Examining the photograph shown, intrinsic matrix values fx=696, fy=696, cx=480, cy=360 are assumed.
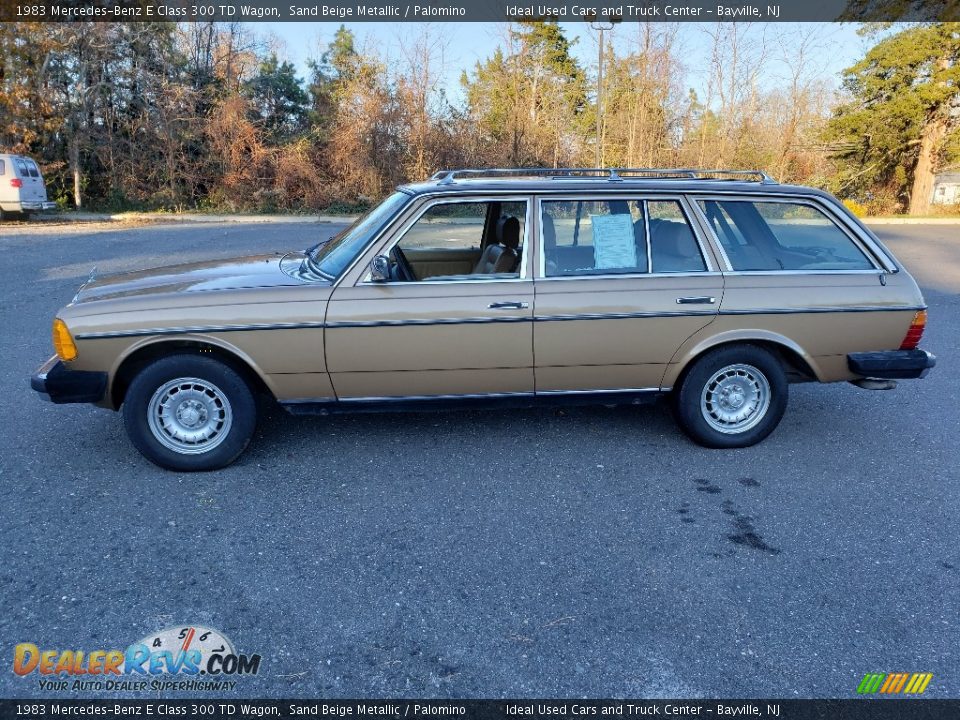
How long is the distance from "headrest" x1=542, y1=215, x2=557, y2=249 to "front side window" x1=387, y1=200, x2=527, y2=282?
13 centimetres

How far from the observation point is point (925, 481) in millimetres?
4148

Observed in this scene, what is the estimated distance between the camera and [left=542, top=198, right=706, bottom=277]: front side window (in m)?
4.39

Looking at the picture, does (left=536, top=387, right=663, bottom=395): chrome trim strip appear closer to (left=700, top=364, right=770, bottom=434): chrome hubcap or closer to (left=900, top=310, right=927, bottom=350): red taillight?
(left=700, top=364, right=770, bottom=434): chrome hubcap

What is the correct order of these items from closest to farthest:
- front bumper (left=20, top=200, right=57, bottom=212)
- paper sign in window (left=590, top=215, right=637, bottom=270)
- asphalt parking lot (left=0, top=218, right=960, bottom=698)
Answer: asphalt parking lot (left=0, top=218, right=960, bottom=698), paper sign in window (left=590, top=215, right=637, bottom=270), front bumper (left=20, top=200, right=57, bottom=212)

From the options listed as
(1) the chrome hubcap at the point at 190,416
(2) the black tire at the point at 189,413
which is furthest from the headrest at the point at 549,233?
(1) the chrome hubcap at the point at 190,416

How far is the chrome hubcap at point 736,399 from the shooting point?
4534 millimetres

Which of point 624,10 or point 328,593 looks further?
point 624,10

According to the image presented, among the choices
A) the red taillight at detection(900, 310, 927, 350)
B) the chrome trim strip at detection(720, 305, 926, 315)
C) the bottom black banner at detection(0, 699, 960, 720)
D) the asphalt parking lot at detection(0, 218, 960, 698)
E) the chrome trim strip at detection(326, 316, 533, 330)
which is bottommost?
the bottom black banner at detection(0, 699, 960, 720)

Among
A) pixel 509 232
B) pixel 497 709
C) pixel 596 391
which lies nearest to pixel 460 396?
pixel 596 391

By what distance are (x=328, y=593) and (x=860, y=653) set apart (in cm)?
216

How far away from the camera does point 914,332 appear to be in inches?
177

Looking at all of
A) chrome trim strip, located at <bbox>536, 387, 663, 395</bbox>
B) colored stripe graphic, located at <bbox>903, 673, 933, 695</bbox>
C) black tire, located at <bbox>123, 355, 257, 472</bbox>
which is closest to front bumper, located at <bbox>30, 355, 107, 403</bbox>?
black tire, located at <bbox>123, 355, 257, 472</bbox>

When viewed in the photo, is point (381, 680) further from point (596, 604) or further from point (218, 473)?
point (218, 473)

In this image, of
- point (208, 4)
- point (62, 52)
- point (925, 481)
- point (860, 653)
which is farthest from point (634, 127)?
point (860, 653)
